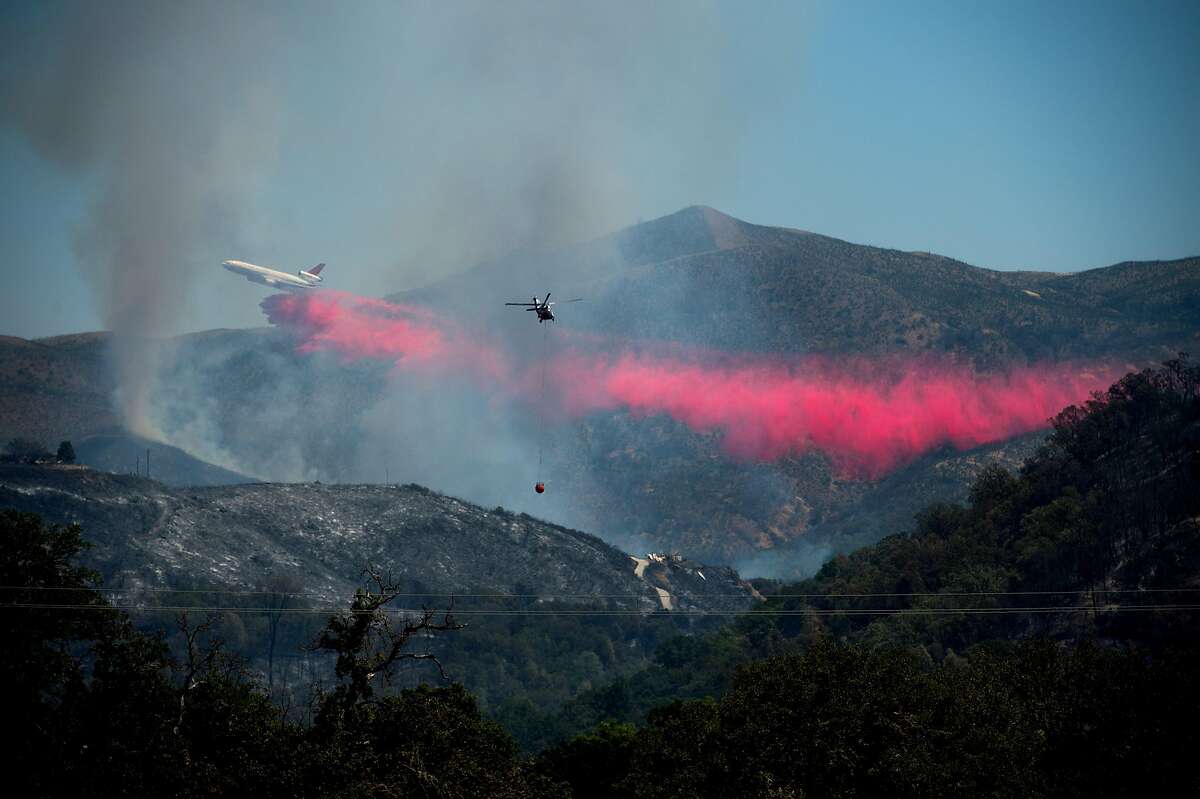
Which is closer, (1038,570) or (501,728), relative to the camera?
(501,728)

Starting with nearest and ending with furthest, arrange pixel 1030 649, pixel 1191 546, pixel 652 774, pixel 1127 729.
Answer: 1. pixel 1127 729
2. pixel 652 774
3. pixel 1030 649
4. pixel 1191 546

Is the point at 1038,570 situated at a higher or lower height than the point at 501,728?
lower

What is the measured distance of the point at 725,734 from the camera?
243ft

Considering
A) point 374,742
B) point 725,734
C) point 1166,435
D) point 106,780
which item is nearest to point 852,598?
point 1166,435

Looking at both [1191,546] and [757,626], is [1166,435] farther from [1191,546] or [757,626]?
[757,626]

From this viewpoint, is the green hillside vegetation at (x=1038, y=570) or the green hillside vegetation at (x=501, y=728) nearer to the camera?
the green hillside vegetation at (x=501, y=728)

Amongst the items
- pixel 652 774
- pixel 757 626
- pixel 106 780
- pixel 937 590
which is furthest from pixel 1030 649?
pixel 757 626

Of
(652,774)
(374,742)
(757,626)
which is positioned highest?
(374,742)

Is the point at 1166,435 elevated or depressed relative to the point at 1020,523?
elevated

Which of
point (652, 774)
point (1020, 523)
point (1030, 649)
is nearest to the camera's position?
point (652, 774)

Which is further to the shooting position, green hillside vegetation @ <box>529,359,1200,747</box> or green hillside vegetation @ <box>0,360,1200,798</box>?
green hillside vegetation @ <box>529,359,1200,747</box>

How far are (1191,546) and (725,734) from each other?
7616cm

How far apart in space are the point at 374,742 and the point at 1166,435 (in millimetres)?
122448

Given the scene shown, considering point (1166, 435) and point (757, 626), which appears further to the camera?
point (757, 626)
